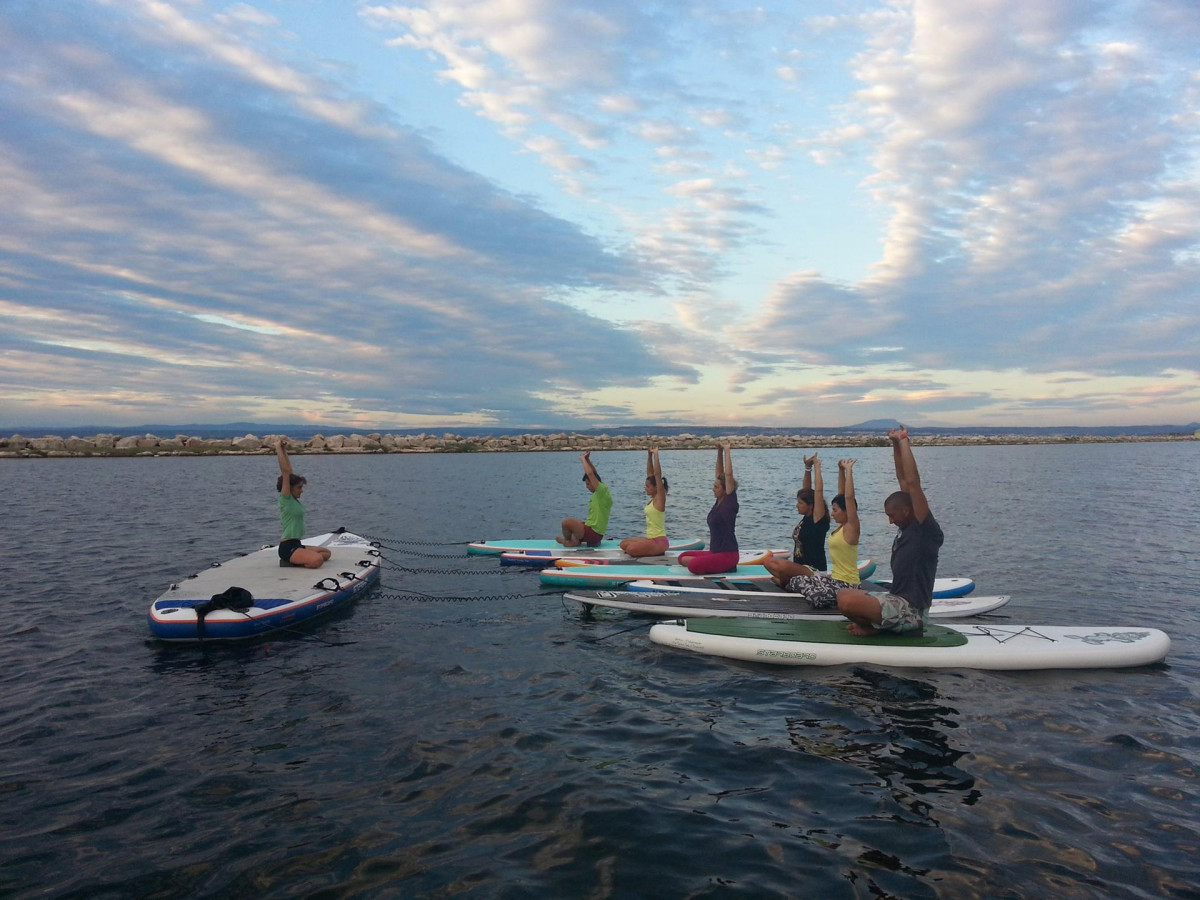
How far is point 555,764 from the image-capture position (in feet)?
22.9

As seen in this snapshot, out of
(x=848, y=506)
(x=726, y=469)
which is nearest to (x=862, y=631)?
(x=848, y=506)

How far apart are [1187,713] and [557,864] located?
858 centimetres

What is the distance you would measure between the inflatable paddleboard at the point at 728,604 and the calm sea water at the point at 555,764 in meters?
0.59

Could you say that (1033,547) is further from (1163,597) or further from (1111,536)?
(1163,597)

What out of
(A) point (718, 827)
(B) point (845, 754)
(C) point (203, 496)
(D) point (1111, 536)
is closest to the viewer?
(A) point (718, 827)

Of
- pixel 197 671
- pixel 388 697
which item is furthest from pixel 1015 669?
pixel 197 671

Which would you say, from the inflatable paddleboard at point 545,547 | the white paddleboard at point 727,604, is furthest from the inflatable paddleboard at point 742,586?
the inflatable paddleboard at point 545,547

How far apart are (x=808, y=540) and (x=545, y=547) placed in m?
8.76

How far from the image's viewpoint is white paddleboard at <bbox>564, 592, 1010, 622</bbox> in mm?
11766

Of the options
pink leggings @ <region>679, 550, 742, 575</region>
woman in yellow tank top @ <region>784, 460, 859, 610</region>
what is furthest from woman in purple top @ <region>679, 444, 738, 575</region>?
woman in yellow tank top @ <region>784, 460, 859, 610</region>

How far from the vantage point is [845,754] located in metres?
7.21

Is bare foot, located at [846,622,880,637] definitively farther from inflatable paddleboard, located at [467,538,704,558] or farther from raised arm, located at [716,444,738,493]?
inflatable paddleboard, located at [467,538,704,558]

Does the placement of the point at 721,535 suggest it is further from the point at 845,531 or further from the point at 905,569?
the point at 905,569

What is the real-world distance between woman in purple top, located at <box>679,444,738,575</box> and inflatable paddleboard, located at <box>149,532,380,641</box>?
770cm
